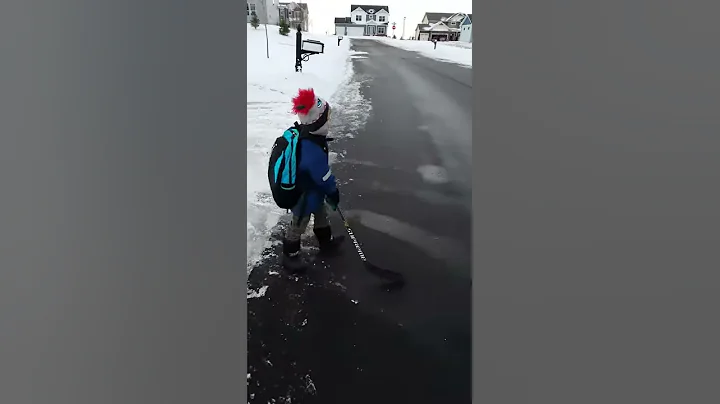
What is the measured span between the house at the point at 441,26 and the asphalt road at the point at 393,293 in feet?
0.26

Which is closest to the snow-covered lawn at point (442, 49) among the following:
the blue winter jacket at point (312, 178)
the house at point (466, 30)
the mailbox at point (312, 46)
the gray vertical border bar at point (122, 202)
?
the house at point (466, 30)

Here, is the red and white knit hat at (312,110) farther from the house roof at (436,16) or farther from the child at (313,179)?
the house roof at (436,16)

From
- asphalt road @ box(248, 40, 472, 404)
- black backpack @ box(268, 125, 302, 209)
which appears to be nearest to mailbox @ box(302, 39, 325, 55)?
asphalt road @ box(248, 40, 472, 404)

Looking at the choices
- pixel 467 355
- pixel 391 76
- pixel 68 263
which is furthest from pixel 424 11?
pixel 68 263

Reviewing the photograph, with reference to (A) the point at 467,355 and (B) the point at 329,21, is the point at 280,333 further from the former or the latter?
(B) the point at 329,21

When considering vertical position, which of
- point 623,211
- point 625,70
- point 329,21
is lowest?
point 623,211

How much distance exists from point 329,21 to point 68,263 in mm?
850

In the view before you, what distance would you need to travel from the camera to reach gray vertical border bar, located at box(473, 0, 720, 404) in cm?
81

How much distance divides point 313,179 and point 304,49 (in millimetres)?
350

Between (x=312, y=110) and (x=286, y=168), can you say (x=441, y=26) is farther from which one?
(x=286, y=168)

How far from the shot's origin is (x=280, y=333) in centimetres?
103

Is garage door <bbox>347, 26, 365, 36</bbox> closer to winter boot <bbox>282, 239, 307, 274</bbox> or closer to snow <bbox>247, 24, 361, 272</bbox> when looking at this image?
snow <bbox>247, 24, 361, 272</bbox>

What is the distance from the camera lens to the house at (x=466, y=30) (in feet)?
3.58

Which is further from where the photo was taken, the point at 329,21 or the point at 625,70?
the point at 329,21
